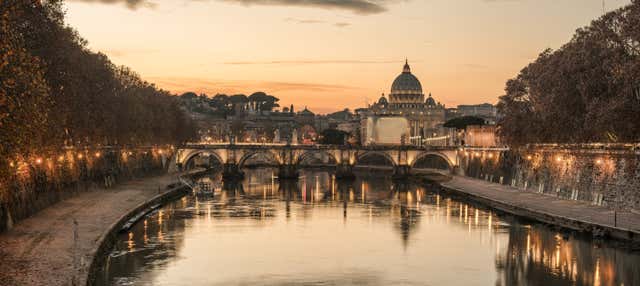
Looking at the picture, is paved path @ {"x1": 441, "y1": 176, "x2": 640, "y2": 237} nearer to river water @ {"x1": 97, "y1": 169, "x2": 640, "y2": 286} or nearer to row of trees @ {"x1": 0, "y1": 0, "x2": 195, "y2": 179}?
river water @ {"x1": 97, "y1": 169, "x2": 640, "y2": 286}

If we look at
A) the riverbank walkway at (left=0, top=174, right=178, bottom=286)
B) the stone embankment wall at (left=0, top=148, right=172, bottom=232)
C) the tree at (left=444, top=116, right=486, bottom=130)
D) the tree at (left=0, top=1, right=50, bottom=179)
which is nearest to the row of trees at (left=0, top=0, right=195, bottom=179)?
the tree at (left=0, top=1, right=50, bottom=179)

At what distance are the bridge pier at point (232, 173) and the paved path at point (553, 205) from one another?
3979 centimetres

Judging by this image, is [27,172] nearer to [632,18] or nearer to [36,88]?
[36,88]

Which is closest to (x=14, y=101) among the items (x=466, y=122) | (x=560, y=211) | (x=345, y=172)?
(x=560, y=211)

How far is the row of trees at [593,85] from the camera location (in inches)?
1939

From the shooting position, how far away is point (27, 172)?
157 ft

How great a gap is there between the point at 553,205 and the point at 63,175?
34206 mm

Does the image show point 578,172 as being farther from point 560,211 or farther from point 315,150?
point 315,150

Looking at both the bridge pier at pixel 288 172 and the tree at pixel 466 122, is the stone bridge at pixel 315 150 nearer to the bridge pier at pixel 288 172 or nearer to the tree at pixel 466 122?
the bridge pier at pixel 288 172

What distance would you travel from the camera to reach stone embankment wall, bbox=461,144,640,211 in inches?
2117

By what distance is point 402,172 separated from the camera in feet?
409

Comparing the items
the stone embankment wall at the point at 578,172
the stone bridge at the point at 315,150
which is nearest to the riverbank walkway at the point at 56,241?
the stone embankment wall at the point at 578,172

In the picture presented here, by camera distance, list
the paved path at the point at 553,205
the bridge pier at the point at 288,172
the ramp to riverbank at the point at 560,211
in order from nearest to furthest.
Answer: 1. the ramp to riverbank at the point at 560,211
2. the paved path at the point at 553,205
3. the bridge pier at the point at 288,172

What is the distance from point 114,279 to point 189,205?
3752 cm
